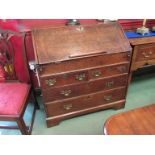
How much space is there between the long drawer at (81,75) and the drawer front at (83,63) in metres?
0.04

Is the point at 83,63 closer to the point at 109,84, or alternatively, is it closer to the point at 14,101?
the point at 109,84

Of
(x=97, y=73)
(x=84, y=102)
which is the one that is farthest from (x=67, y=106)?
(x=97, y=73)

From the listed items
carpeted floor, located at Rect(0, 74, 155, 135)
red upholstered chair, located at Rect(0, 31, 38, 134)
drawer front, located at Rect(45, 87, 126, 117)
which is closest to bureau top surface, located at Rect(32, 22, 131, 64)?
red upholstered chair, located at Rect(0, 31, 38, 134)

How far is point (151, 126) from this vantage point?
107 cm

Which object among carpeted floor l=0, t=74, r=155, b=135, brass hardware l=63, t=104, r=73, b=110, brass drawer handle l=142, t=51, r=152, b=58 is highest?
brass drawer handle l=142, t=51, r=152, b=58

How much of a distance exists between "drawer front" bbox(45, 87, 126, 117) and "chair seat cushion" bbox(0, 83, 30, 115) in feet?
0.83

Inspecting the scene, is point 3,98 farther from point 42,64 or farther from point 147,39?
point 147,39

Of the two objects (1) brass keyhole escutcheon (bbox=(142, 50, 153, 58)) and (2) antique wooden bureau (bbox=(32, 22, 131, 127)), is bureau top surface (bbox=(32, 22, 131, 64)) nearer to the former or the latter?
(2) antique wooden bureau (bbox=(32, 22, 131, 127))

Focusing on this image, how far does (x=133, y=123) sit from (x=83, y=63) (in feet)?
2.12

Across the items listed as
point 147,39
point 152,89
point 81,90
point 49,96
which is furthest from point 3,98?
point 152,89

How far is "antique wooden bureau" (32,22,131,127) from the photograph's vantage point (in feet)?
4.63

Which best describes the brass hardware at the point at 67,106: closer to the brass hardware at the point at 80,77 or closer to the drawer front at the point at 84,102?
the drawer front at the point at 84,102

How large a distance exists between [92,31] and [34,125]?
1.16 m

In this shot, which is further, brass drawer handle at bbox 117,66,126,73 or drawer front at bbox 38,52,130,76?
brass drawer handle at bbox 117,66,126,73
